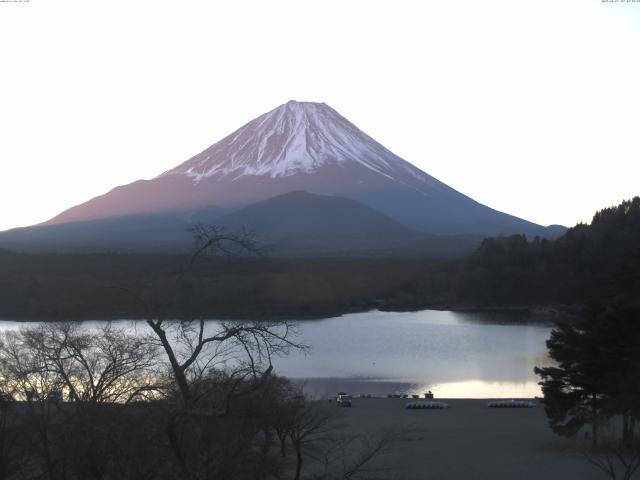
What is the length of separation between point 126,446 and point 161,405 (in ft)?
0.80

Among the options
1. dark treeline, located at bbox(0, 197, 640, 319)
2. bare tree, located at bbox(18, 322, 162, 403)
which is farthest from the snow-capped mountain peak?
bare tree, located at bbox(18, 322, 162, 403)

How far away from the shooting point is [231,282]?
2386 centimetres

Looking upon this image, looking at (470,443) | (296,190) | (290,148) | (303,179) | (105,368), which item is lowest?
(470,443)

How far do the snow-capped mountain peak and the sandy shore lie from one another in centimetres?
7481

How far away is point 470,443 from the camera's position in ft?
33.8

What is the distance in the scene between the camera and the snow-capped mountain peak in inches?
3440

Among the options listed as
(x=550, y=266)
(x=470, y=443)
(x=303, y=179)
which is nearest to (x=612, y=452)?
(x=470, y=443)

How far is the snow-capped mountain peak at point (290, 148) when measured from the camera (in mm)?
87375

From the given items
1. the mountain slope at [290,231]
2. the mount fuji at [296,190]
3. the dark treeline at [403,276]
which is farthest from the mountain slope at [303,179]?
the dark treeline at [403,276]

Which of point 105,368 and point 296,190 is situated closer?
point 105,368

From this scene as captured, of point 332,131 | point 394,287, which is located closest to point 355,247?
point 394,287

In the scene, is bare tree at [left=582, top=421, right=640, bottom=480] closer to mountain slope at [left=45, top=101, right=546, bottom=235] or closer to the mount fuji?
the mount fuji

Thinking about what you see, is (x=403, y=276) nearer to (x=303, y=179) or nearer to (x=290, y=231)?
(x=290, y=231)

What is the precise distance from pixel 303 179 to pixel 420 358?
67.5 metres
